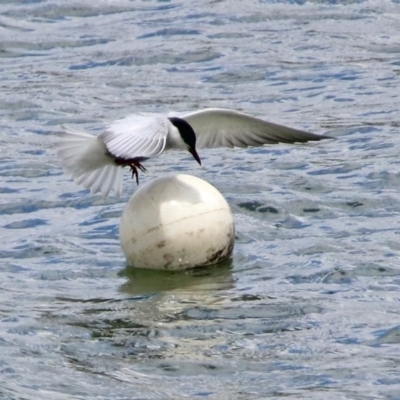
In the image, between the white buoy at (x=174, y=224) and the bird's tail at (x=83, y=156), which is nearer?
the white buoy at (x=174, y=224)

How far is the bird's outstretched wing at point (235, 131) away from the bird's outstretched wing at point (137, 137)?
65 centimetres

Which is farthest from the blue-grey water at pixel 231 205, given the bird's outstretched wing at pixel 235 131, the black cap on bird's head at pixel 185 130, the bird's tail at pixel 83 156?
the black cap on bird's head at pixel 185 130

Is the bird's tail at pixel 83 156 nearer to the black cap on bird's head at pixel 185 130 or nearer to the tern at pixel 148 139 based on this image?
the tern at pixel 148 139

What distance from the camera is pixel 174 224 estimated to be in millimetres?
9625

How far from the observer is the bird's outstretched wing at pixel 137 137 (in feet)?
30.7

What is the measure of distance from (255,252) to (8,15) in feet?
33.9

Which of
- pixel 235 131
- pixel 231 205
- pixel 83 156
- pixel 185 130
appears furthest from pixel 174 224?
pixel 231 205

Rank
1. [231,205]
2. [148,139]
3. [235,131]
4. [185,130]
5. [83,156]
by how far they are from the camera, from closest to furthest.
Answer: [148,139], [185,130], [83,156], [235,131], [231,205]

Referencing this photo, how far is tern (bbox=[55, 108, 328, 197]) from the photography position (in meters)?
9.62

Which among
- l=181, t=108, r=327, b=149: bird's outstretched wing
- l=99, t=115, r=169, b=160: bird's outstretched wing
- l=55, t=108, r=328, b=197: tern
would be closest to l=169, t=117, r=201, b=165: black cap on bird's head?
l=55, t=108, r=328, b=197: tern

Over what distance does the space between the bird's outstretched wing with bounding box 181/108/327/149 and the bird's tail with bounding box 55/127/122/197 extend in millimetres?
690

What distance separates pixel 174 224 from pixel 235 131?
170 centimetres

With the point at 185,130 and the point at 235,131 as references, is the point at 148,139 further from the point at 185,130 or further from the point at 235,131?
the point at 235,131

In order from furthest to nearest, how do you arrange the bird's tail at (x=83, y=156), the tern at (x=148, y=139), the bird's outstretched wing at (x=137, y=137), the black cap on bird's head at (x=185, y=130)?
1. the bird's tail at (x=83, y=156)
2. the black cap on bird's head at (x=185, y=130)
3. the tern at (x=148, y=139)
4. the bird's outstretched wing at (x=137, y=137)
